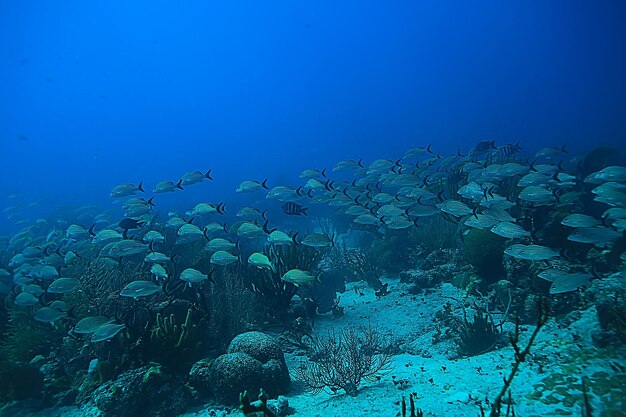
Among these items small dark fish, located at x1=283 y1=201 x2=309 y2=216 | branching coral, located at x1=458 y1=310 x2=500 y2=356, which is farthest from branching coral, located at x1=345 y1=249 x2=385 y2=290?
branching coral, located at x1=458 y1=310 x2=500 y2=356

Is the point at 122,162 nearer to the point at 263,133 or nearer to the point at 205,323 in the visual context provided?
the point at 263,133

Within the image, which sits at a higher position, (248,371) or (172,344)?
(172,344)

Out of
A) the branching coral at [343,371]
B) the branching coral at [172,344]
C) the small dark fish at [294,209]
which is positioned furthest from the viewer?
the small dark fish at [294,209]

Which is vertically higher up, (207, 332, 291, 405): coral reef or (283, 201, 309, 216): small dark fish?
(283, 201, 309, 216): small dark fish

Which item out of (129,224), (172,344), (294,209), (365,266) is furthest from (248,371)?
(365,266)

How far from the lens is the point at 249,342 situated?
613 cm

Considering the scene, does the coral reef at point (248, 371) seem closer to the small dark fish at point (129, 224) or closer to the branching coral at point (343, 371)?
the branching coral at point (343, 371)

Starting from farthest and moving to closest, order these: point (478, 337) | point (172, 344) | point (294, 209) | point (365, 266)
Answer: point (365, 266) → point (294, 209) → point (478, 337) → point (172, 344)

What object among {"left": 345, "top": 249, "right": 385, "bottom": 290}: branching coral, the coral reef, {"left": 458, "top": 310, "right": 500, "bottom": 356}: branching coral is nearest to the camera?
the coral reef

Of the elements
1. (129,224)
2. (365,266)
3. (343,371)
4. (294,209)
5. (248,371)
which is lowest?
(343,371)

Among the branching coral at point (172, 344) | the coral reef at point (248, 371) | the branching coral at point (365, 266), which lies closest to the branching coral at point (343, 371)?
the coral reef at point (248, 371)

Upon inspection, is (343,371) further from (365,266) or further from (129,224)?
(129,224)

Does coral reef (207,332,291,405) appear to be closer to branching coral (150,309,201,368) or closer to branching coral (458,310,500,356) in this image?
branching coral (150,309,201,368)

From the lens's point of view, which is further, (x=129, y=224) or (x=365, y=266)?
(x=365, y=266)
